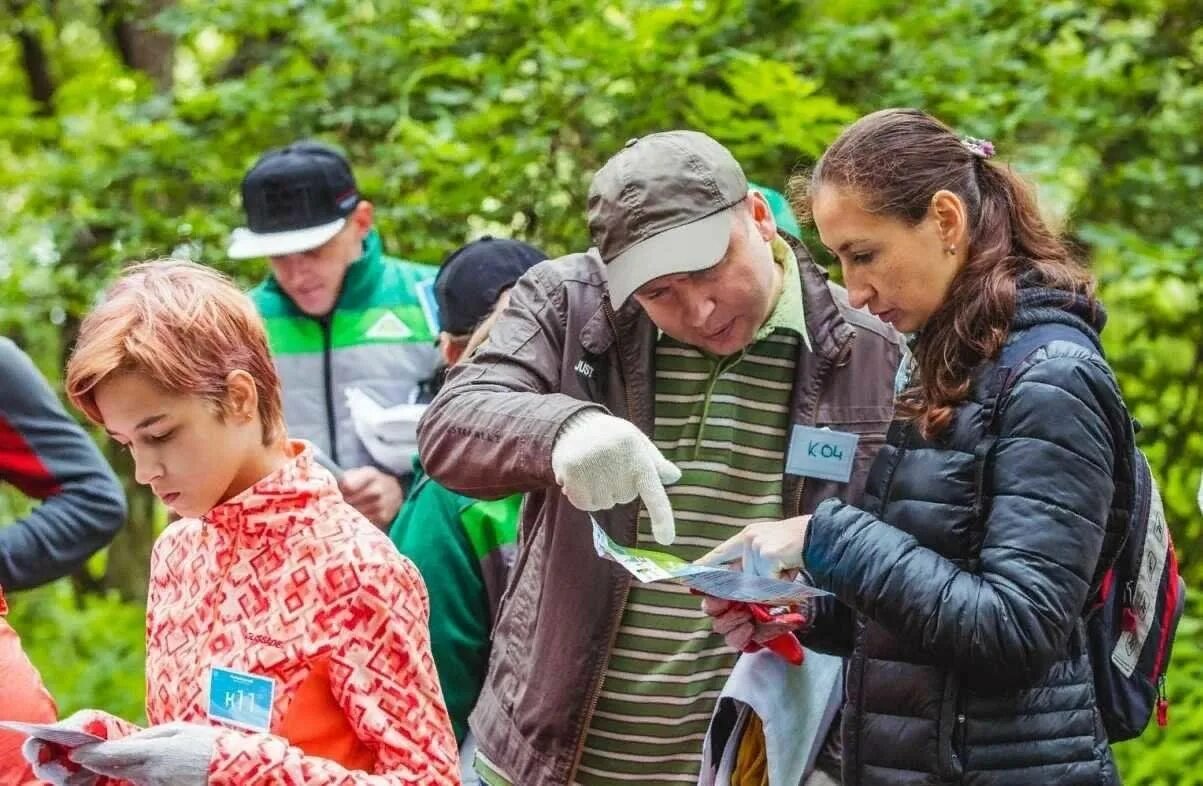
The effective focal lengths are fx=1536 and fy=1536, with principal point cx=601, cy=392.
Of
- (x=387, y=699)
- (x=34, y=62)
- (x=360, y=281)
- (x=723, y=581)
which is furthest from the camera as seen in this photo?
(x=34, y=62)

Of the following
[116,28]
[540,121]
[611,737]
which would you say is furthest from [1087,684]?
[116,28]

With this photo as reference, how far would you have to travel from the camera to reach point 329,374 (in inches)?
165

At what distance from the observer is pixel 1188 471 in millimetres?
5730

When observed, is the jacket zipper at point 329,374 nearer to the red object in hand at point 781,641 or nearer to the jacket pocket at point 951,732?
the red object in hand at point 781,641

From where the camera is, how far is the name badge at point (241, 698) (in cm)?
202

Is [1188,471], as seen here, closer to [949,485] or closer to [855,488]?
[855,488]

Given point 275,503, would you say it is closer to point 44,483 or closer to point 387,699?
point 387,699

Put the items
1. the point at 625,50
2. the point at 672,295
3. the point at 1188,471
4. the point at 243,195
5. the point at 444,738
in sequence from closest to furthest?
the point at 444,738 → the point at 672,295 → the point at 243,195 → the point at 625,50 → the point at 1188,471

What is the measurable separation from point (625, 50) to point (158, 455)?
3.18 meters

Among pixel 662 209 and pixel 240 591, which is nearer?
pixel 240 591

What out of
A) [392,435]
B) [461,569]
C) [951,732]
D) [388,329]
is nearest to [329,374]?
[388,329]

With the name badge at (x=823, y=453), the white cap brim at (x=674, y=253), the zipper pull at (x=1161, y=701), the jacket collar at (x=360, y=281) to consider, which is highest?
the white cap brim at (x=674, y=253)

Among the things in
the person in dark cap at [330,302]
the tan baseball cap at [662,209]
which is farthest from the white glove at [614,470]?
the person in dark cap at [330,302]

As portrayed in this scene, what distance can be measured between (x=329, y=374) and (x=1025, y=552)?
2.52 meters
